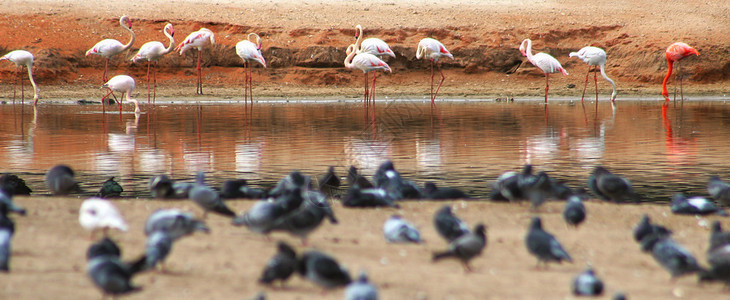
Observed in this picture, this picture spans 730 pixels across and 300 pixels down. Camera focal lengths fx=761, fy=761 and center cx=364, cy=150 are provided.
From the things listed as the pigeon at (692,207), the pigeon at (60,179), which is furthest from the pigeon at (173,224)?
the pigeon at (692,207)

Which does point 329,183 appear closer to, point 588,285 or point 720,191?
point 720,191

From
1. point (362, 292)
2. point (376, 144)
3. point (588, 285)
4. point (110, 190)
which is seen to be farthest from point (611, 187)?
point (376, 144)

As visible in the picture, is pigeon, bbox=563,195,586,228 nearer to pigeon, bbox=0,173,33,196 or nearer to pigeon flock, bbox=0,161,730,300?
pigeon flock, bbox=0,161,730,300

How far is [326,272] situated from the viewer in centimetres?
402

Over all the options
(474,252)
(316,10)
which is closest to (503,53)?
(316,10)

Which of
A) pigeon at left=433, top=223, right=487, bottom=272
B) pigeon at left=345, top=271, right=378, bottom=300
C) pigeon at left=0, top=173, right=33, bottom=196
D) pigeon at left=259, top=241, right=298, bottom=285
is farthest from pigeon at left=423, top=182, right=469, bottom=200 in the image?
pigeon at left=0, top=173, right=33, bottom=196

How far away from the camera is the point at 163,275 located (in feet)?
14.9

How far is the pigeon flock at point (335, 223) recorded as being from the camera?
4113 mm

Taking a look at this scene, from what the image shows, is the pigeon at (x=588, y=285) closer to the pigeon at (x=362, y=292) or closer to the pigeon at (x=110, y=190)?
the pigeon at (x=362, y=292)

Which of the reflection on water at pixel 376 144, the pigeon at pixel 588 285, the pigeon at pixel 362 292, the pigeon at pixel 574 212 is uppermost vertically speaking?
the reflection on water at pixel 376 144

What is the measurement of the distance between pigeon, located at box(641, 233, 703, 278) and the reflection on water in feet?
9.96

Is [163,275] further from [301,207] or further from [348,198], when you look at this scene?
[348,198]

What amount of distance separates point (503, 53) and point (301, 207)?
1063 inches

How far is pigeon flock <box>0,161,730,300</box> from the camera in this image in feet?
13.5
